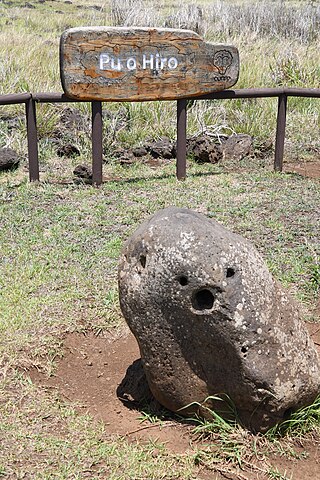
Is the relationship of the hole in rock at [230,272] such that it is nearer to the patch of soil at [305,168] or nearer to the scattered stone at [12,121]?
the patch of soil at [305,168]

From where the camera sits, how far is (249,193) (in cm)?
666

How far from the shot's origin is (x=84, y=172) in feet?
23.2

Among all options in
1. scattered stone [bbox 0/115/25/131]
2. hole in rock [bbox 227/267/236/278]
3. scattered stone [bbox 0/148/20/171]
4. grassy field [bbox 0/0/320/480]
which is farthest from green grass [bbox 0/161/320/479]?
scattered stone [bbox 0/115/25/131]

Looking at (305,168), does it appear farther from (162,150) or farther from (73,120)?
(73,120)

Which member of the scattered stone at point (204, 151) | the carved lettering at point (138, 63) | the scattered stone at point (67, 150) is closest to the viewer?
the carved lettering at point (138, 63)

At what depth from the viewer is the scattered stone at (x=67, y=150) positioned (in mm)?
7961

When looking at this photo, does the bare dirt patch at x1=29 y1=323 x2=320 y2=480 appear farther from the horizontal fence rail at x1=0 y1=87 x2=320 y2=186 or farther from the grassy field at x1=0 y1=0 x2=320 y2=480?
the horizontal fence rail at x1=0 y1=87 x2=320 y2=186

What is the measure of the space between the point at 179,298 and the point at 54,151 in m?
5.51

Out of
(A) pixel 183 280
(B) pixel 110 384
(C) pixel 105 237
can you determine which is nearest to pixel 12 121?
(C) pixel 105 237

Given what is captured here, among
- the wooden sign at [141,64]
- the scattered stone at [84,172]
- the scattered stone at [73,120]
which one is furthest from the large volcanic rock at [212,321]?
the scattered stone at [73,120]

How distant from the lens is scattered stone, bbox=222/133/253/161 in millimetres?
8109

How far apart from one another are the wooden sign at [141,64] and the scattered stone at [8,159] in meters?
1.26

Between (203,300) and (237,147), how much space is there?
553 cm

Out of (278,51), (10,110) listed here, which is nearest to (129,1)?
(278,51)
